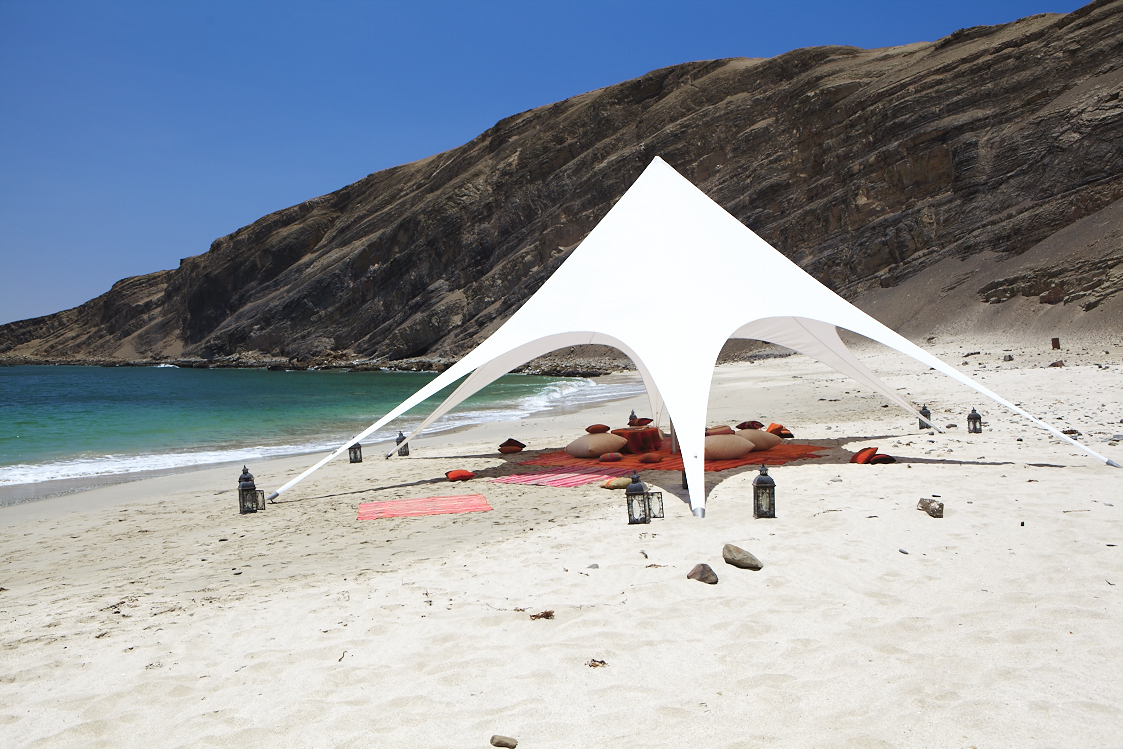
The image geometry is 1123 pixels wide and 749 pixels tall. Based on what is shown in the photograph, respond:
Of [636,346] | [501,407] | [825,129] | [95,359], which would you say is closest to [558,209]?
[825,129]

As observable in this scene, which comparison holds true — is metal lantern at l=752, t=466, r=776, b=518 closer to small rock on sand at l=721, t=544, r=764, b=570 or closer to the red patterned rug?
small rock on sand at l=721, t=544, r=764, b=570

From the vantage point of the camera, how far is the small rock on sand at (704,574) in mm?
3600

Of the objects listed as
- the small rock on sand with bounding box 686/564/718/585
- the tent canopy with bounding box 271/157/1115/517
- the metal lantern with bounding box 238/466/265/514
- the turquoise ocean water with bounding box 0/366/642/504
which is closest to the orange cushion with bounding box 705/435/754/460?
the tent canopy with bounding box 271/157/1115/517

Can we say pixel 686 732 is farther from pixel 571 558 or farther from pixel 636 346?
pixel 636 346

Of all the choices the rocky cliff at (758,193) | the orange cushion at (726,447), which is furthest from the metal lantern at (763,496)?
the rocky cliff at (758,193)

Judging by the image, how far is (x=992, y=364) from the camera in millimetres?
20234

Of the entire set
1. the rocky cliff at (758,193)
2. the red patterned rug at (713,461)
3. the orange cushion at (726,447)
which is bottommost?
the red patterned rug at (713,461)

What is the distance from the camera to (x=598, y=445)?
27.6 feet

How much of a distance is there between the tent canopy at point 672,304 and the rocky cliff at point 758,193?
0.53 metres

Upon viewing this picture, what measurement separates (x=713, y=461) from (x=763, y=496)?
104 inches

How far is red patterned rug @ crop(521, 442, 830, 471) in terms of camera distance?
7.26 m

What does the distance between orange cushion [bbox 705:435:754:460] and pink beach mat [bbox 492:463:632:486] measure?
36.3 inches

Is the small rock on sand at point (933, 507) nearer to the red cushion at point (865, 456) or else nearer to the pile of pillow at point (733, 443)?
the red cushion at point (865, 456)

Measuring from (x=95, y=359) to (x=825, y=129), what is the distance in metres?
90.7
